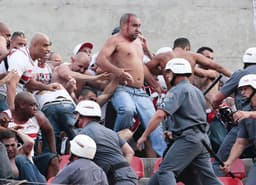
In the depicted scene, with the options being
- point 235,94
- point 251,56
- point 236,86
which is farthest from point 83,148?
point 251,56

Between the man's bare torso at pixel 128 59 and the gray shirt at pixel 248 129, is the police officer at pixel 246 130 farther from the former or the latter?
the man's bare torso at pixel 128 59

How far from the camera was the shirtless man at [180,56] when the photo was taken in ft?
61.7

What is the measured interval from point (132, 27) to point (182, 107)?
7.32ft

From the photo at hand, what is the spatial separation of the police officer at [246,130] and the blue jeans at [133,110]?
1.25 meters

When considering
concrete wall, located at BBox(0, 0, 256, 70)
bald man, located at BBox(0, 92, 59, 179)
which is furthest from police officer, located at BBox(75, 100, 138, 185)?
concrete wall, located at BBox(0, 0, 256, 70)

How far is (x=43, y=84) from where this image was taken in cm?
1808

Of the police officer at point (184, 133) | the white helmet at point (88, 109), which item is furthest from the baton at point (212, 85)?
the white helmet at point (88, 109)

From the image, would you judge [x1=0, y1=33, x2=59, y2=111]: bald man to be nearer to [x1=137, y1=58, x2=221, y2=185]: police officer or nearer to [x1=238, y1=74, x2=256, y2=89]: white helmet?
[x1=137, y1=58, x2=221, y2=185]: police officer

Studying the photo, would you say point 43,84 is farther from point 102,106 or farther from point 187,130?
point 187,130

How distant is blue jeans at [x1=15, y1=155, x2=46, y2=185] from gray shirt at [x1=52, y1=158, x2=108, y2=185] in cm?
52

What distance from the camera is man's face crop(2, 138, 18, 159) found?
636 inches

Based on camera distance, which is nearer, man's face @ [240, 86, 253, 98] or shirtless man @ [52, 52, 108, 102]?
man's face @ [240, 86, 253, 98]

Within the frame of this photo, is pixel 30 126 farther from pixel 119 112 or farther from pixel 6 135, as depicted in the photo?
pixel 119 112

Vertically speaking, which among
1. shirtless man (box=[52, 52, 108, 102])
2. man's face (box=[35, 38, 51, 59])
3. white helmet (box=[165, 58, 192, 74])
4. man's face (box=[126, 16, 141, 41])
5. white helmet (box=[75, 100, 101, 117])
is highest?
man's face (box=[126, 16, 141, 41])
